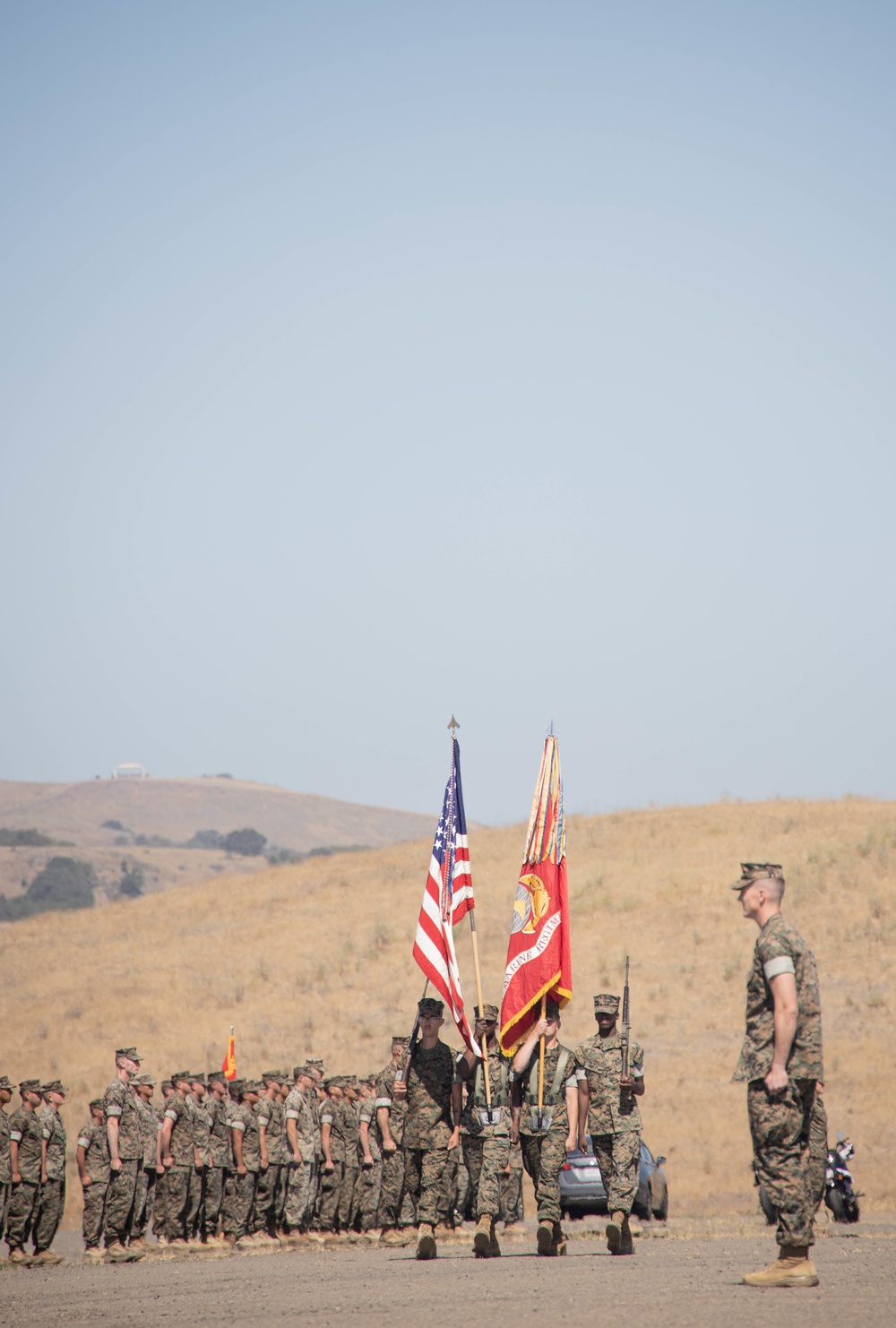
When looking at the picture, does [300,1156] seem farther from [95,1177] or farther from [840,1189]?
[840,1189]

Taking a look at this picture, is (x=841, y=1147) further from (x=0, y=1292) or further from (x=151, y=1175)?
(x=0, y=1292)

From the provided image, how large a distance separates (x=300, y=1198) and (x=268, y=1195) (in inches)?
13.8

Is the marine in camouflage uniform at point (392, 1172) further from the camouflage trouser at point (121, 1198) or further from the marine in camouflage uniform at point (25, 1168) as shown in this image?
the marine in camouflage uniform at point (25, 1168)

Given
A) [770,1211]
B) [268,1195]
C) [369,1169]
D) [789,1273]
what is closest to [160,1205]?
[268,1195]

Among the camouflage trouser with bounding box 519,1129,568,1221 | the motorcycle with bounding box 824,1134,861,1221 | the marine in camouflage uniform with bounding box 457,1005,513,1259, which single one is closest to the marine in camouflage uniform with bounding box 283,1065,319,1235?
the marine in camouflage uniform with bounding box 457,1005,513,1259

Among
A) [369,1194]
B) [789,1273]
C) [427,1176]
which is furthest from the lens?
[369,1194]

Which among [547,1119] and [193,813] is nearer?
[547,1119]

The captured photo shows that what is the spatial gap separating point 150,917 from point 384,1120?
37.2m

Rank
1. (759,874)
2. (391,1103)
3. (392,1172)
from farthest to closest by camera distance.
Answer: (392,1172)
(391,1103)
(759,874)

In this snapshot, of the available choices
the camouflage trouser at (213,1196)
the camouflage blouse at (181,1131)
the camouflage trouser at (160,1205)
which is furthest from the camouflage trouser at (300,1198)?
the camouflage trouser at (160,1205)

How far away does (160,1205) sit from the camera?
52.3 ft

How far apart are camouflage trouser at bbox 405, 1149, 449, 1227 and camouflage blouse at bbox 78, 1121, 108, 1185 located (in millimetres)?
3905

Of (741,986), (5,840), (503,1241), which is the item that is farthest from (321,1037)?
(5,840)

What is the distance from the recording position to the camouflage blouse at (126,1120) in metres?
14.6
